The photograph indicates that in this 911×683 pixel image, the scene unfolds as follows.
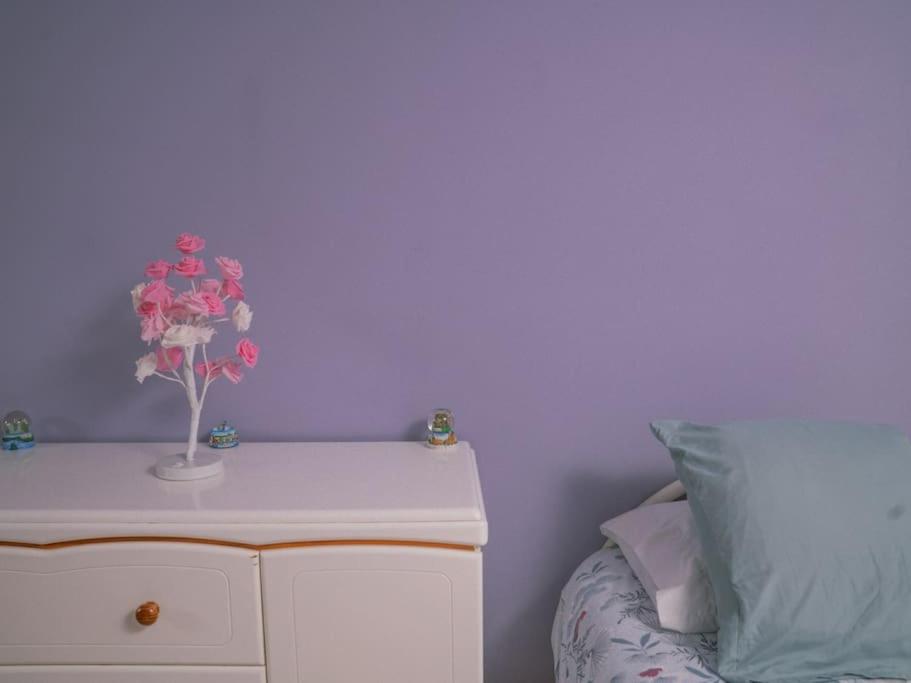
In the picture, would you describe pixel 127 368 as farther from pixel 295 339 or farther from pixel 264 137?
pixel 264 137

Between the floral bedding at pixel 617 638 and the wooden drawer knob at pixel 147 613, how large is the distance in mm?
795

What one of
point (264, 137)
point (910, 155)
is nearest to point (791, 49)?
point (910, 155)

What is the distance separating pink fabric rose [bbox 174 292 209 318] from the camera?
4.24ft

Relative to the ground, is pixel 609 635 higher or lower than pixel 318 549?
lower

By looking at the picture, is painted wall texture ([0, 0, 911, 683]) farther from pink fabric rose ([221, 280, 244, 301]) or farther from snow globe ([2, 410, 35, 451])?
pink fabric rose ([221, 280, 244, 301])

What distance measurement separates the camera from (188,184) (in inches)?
61.3

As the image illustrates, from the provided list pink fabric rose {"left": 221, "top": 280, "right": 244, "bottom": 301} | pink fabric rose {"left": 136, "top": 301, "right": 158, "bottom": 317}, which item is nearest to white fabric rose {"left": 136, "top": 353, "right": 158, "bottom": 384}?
pink fabric rose {"left": 136, "top": 301, "right": 158, "bottom": 317}

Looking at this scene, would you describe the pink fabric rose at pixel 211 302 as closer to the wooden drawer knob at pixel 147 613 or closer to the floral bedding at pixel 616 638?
the wooden drawer knob at pixel 147 613

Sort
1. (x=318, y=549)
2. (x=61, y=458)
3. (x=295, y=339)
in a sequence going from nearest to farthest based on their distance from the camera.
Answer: (x=318, y=549) < (x=61, y=458) < (x=295, y=339)

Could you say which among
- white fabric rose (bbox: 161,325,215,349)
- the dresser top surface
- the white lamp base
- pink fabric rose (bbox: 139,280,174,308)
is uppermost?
pink fabric rose (bbox: 139,280,174,308)

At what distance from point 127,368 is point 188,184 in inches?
18.8

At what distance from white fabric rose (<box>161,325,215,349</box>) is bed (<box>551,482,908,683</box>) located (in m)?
0.97

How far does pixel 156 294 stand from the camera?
1.29 metres

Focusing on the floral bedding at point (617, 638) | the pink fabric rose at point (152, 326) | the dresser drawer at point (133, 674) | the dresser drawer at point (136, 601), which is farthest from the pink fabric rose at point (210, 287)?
the floral bedding at point (617, 638)
